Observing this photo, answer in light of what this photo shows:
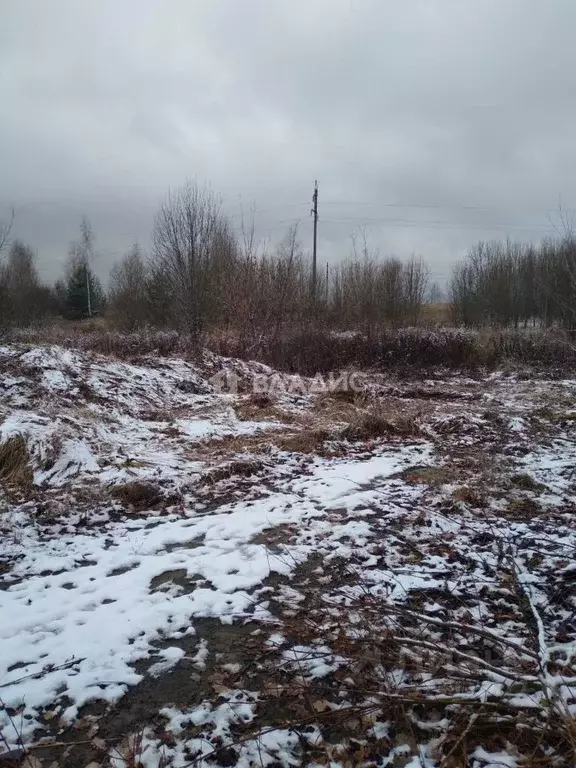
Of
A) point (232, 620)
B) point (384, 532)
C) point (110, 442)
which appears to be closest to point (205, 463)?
point (110, 442)

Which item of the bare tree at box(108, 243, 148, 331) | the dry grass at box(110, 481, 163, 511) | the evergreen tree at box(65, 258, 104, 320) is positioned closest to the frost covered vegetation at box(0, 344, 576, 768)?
the dry grass at box(110, 481, 163, 511)

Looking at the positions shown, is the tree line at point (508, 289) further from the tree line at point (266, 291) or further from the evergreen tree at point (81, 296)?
the evergreen tree at point (81, 296)

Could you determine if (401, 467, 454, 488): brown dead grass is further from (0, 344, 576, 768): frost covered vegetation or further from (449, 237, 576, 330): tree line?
(449, 237, 576, 330): tree line

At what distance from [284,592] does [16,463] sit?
369 centimetres

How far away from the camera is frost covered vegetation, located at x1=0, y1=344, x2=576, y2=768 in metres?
2.21

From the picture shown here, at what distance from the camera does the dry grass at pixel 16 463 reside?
5.21m

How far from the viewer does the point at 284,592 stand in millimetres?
3465

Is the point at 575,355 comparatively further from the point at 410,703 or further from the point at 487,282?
the point at 410,703

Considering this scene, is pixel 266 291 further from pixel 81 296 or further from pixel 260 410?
pixel 81 296

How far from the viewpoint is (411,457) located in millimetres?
6562

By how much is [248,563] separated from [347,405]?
5.92m

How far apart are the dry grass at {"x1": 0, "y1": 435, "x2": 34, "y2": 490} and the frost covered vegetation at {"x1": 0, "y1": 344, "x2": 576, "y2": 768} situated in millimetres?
29
